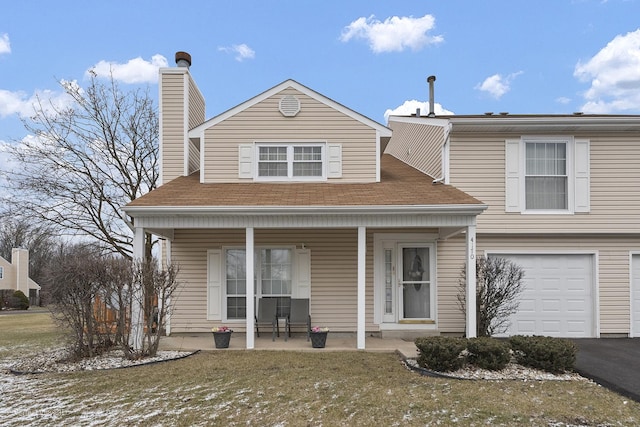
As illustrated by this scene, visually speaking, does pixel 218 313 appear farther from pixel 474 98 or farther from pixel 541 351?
pixel 474 98

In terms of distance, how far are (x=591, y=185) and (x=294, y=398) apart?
27.3 ft

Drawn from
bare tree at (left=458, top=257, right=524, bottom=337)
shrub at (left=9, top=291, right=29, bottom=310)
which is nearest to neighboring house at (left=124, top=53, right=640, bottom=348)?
bare tree at (left=458, top=257, right=524, bottom=337)

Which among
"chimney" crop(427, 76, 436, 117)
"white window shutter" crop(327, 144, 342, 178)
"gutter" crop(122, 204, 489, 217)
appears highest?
"chimney" crop(427, 76, 436, 117)

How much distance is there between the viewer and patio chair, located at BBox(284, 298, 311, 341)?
31.8ft

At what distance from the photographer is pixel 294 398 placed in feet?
18.7

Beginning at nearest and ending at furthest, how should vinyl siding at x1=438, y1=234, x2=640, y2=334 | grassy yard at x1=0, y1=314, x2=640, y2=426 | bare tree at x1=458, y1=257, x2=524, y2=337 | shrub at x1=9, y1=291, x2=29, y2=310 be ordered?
grassy yard at x1=0, y1=314, x2=640, y2=426
bare tree at x1=458, y1=257, x2=524, y2=337
vinyl siding at x1=438, y1=234, x2=640, y2=334
shrub at x1=9, y1=291, x2=29, y2=310

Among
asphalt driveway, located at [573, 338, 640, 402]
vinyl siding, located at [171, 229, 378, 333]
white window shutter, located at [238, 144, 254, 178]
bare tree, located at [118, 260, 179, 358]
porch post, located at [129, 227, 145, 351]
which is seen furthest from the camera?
white window shutter, located at [238, 144, 254, 178]

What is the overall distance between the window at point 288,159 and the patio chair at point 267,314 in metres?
2.87

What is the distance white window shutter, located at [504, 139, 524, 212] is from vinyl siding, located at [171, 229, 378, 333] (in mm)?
3208

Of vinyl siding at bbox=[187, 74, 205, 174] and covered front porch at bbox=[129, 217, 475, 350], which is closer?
covered front porch at bbox=[129, 217, 475, 350]

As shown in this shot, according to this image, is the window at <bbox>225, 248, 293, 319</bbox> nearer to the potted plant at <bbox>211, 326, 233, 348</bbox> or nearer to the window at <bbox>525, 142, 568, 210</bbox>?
the potted plant at <bbox>211, 326, 233, 348</bbox>

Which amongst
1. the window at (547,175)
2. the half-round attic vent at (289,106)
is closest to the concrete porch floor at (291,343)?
the window at (547,175)

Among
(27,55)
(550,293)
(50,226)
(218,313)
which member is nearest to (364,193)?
(218,313)

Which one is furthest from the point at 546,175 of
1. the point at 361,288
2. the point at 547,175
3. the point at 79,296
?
the point at 79,296
